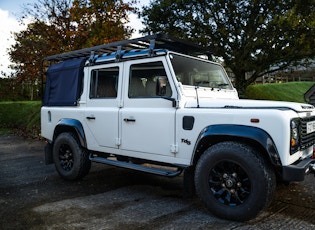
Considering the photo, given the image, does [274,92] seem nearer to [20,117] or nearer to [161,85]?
[20,117]

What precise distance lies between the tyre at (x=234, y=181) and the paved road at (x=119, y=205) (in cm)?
19

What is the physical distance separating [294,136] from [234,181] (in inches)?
34.8

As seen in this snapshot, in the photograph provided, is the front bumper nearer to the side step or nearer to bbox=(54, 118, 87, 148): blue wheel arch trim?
the side step

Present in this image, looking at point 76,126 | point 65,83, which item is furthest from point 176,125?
point 65,83

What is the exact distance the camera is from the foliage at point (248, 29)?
478 inches

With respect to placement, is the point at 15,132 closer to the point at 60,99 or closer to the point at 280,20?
the point at 60,99

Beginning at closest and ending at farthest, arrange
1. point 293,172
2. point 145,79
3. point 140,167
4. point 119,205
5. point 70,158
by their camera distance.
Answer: point 293,172 < point 119,205 < point 140,167 < point 145,79 < point 70,158

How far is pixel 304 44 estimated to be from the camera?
481 inches

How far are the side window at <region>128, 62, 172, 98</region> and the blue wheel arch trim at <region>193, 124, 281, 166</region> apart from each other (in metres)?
0.86

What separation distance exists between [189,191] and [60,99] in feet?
10.9

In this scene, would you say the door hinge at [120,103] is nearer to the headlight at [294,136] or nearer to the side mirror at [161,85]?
the side mirror at [161,85]

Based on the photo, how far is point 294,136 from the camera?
3.30 metres

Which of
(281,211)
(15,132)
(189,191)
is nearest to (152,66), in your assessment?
(189,191)

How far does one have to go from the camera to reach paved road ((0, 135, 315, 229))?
11.4 ft
